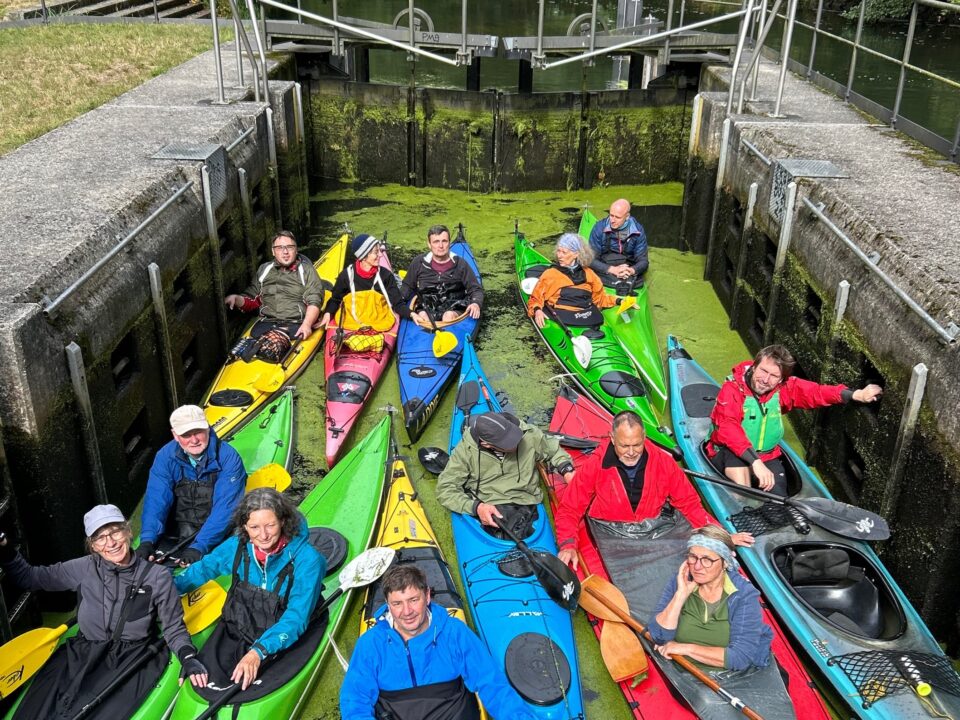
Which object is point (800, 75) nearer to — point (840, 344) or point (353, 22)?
point (353, 22)

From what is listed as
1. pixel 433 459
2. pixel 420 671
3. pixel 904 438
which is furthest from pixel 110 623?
pixel 904 438

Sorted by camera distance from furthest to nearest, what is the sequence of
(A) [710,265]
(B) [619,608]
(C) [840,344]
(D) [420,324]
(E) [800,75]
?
(E) [800,75], (A) [710,265], (D) [420,324], (C) [840,344], (B) [619,608]

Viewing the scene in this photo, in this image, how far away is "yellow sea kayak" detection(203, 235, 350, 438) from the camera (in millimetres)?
6512

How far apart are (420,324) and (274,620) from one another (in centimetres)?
370

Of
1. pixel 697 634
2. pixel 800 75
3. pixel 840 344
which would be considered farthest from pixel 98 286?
pixel 800 75

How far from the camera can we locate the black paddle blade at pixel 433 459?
5824mm

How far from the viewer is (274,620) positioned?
4.11m

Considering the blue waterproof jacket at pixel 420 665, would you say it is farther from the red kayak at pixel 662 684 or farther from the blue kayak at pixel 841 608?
the blue kayak at pixel 841 608

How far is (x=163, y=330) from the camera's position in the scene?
6.24m

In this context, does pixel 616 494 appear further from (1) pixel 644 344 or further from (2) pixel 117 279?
(2) pixel 117 279

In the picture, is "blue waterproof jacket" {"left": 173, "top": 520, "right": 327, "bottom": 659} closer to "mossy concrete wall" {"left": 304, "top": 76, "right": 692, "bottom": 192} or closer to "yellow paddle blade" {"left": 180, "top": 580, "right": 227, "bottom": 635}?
"yellow paddle blade" {"left": 180, "top": 580, "right": 227, "bottom": 635}

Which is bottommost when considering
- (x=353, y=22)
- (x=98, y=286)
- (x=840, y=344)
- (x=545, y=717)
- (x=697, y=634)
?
(x=545, y=717)

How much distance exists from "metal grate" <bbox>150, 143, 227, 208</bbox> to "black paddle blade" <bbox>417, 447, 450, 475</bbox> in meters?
3.19

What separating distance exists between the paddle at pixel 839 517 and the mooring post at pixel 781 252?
253 cm
